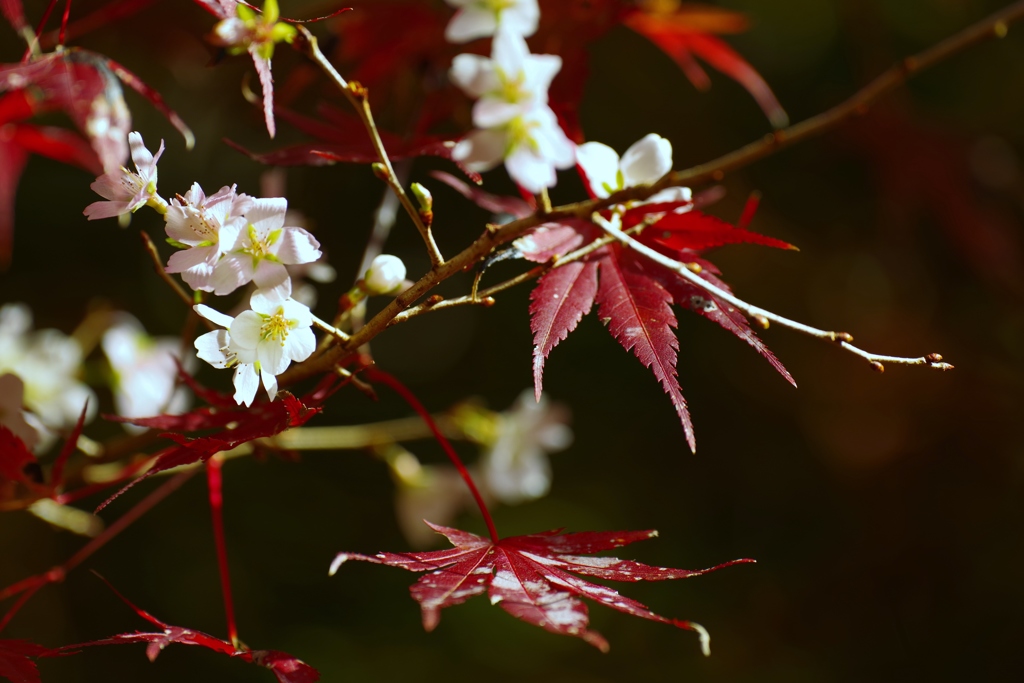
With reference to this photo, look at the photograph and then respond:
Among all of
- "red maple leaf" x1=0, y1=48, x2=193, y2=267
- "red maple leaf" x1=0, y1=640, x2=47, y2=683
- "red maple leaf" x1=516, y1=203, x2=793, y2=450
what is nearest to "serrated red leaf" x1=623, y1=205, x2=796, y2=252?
"red maple leaf" x1=516, y1=203, x2=793, y2=450

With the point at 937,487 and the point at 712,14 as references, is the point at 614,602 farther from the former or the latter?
the point at 937,487

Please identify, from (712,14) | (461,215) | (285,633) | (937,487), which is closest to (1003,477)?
(937,487)

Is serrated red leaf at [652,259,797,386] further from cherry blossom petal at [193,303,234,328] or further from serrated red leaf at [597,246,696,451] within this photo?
cherry blossom petal at [193,303,234,328]

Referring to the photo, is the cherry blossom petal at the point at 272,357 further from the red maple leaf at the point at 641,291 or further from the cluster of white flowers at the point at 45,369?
the cluster of white flowers at the point at 45,369

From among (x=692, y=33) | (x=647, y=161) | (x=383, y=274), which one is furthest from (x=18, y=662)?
(x=692, y=33)

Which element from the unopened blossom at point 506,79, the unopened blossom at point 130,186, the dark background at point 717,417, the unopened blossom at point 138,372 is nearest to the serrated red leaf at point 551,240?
the unopened blossom at point 506,79

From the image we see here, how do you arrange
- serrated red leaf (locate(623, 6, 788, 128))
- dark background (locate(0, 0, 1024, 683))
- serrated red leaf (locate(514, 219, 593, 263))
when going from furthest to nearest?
dark background (locate(0, 0, 1024, 683)) → serrated red leaf (locate(623, 6, 788, 128)) → serrated red leaf (locate(514, 219, 593, 263))
